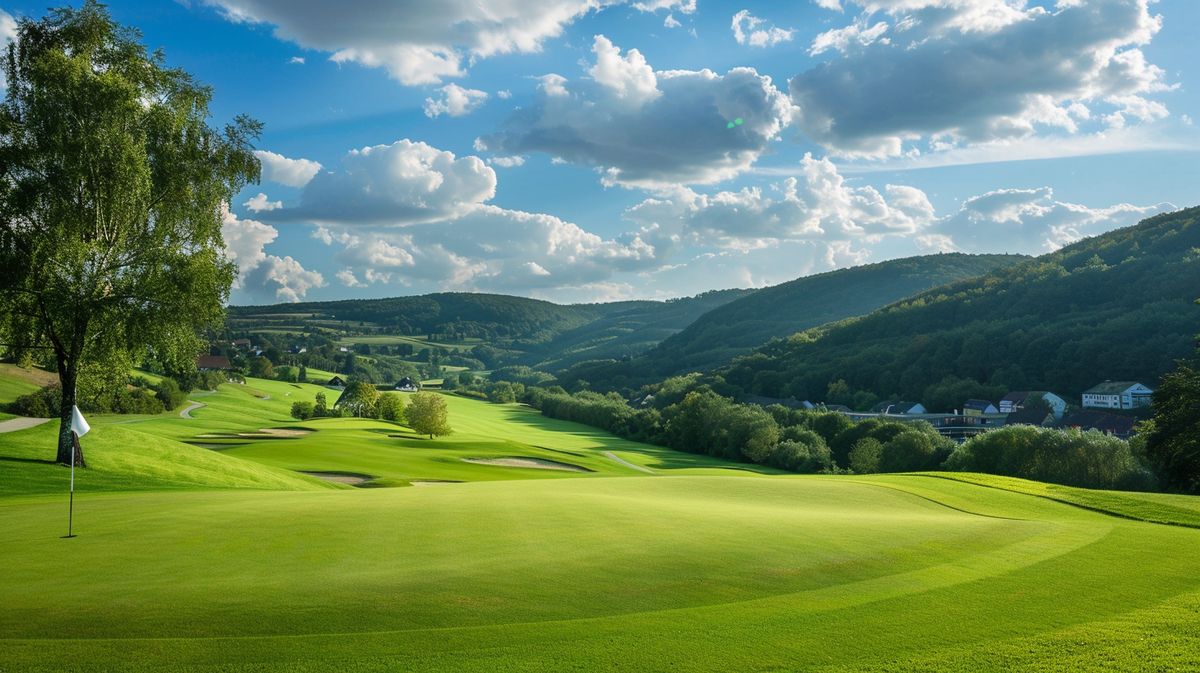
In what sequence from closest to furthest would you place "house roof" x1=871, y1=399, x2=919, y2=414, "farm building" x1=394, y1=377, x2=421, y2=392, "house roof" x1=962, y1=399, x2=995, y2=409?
"house roof" x1=962, y1=399, x2=995, y2=409 < "house roof" x1=871, y1=399, x2=919, y2=414 < "farm building" x1=394, y1=377, x2=421, y2=392

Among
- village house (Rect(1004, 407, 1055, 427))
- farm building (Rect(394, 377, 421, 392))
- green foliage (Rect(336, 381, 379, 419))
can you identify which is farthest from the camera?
farm building (Rect(394, 377, 421, 392))

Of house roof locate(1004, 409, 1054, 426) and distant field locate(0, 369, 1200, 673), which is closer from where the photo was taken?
distant field locate(0, 369, 1200, 673)

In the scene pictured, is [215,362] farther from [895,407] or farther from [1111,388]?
[1111,388]

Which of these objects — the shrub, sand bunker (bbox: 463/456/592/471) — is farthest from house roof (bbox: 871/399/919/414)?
the shrub

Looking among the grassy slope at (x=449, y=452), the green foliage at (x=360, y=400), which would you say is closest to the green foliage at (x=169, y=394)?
the grassy slope at (x=449, y=452)

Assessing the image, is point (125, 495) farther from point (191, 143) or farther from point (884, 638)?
point (884, 638)

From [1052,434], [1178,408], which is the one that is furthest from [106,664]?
[1052,434]

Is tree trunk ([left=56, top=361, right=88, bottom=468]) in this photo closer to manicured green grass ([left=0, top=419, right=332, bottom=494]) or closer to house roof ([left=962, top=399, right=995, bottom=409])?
manicured green grass ([left=0, top=419, right=332, bottom=494])
